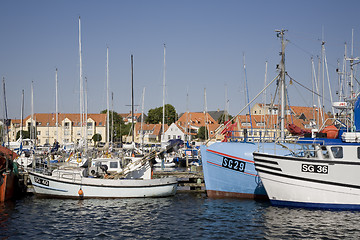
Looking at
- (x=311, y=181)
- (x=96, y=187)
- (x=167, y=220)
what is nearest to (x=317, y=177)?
(x=311, y=181)

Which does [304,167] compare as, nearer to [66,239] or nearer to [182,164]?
[66,239]

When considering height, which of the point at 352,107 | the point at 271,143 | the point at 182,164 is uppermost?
the point at 352,107

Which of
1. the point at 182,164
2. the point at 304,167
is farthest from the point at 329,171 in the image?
the point at 182,164

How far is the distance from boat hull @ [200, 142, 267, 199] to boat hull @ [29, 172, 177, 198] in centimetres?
371

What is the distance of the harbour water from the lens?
20.2m

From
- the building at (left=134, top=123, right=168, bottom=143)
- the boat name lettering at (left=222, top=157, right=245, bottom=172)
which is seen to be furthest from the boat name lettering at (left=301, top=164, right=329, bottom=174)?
the building at (left=134, top=123, right=168, bottom=143)

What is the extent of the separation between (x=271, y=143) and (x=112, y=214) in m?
12.2

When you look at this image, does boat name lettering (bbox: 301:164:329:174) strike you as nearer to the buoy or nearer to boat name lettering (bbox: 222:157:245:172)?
boat name lettering (bbox: 222:157:245:172)

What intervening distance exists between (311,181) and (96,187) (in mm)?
14283

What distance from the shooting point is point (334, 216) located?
23.2m

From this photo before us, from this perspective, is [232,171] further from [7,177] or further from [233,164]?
[7,177]

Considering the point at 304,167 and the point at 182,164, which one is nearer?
the point at 304,167

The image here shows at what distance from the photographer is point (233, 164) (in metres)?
28.8

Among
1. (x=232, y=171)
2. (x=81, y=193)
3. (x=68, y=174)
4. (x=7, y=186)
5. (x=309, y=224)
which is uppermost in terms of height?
(x=232, y=171)
